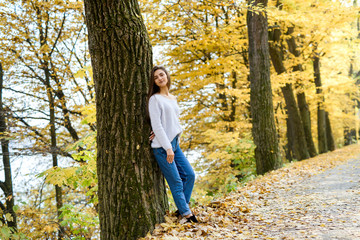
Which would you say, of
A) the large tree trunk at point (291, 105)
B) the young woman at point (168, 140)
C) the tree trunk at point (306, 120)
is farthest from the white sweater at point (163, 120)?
the tree trunk at point (306, 120)

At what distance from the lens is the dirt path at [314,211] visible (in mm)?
3047

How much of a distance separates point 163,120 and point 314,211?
90.8 inches

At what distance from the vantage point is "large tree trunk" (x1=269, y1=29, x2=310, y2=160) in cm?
1213

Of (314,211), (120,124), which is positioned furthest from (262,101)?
(120,124)

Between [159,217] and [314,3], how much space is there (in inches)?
477

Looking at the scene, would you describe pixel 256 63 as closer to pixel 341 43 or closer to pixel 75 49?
pixel 75 49

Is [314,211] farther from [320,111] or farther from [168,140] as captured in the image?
[320,111]

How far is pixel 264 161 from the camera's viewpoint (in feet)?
25.8

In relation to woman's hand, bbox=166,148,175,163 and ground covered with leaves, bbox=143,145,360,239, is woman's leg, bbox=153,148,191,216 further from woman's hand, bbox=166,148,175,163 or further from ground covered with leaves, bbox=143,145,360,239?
ground covered with leaves, bbox=143,145,360,239

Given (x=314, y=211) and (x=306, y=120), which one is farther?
(x=306, y=120)

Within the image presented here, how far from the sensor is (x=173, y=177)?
141 inches

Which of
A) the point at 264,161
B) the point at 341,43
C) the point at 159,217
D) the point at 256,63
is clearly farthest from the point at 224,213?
the point at 341,43

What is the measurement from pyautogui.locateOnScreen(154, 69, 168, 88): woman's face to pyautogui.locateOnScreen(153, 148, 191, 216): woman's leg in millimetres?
810

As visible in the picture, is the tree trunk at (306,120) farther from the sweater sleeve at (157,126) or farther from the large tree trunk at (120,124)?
the large tree trunk at (120,124)
